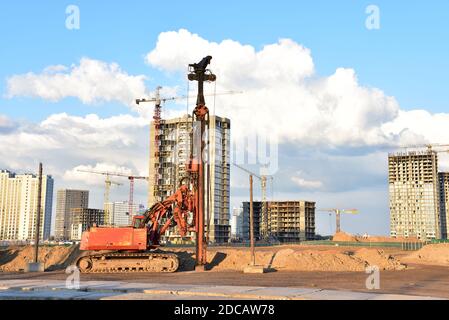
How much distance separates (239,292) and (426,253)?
147 ft

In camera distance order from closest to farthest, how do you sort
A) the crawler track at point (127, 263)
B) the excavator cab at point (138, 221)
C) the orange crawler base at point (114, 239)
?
the crawler track at point (127, 263) < the orange crawler base at point (114, 239) < the excavator cab at point (138, 221)

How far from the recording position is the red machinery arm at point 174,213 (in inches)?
1599

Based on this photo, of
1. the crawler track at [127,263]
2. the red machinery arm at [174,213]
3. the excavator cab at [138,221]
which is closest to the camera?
the crawler track at [127,263]

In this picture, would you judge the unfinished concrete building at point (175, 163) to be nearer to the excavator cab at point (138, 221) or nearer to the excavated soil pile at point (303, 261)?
the excavated soil pile at point (303, 261)

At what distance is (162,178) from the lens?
7392 inches

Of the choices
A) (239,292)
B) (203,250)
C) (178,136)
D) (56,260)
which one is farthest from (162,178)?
(239,292)

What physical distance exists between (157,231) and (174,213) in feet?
6.91

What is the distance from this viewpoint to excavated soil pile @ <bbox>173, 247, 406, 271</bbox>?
41.2 m

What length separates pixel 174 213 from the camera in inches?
1610

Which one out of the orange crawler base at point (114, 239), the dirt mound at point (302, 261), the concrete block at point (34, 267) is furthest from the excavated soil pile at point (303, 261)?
the concrete block at point (34, 267)

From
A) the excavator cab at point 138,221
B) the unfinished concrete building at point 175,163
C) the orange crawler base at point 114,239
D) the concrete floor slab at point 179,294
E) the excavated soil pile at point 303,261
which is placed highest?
the unfinished concrete building at point 175,163

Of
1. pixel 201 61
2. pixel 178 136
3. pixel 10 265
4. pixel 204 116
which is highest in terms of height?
pixel 178 136

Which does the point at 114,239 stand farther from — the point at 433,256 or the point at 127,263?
the point at 433,256
